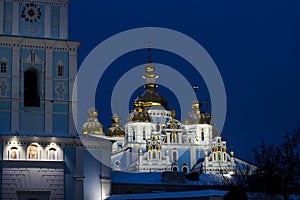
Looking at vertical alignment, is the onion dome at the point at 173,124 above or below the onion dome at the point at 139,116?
below

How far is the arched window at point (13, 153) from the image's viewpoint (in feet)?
80.0

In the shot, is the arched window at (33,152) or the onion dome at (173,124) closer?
the arched window at (33,152)

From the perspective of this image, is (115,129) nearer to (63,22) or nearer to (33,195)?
(63,22)

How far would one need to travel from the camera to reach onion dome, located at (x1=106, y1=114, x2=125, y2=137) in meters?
57.0

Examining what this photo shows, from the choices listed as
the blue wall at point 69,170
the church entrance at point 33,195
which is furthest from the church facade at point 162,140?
the church entrance at point 33,195

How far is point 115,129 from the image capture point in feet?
188

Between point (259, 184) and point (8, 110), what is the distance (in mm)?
10223

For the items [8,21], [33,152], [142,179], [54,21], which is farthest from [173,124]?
[8,21]

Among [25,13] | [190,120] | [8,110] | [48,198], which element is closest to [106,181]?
[48,198]

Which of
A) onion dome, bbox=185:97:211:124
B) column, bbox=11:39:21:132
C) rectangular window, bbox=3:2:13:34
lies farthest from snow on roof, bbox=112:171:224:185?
onion dome, bbox=185:97:211:124

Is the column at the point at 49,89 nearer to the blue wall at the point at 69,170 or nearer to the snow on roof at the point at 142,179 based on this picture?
the blue wall at the point at 69,170

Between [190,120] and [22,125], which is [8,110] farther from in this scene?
[190,120]

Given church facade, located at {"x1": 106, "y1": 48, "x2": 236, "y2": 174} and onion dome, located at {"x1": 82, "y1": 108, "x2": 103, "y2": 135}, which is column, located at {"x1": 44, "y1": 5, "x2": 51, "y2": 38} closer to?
church facade, located at {"x1": 106, "y1": 48, "x2": 236, "y2": 174}

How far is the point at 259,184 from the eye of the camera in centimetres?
2441
